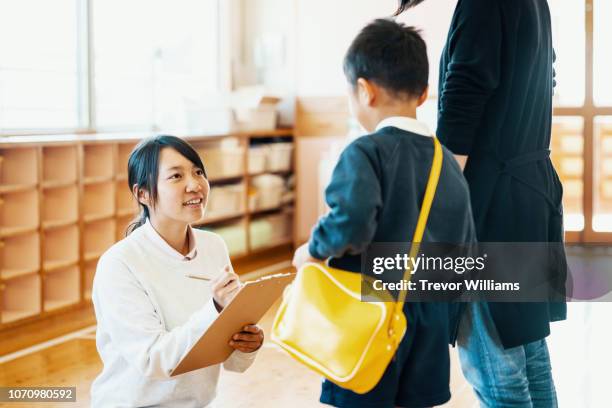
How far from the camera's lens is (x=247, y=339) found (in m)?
1.70

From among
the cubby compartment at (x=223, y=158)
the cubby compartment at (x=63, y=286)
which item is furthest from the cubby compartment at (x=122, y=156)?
the cubby compartment at (x=223, y=158)

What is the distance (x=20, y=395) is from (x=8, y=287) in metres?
1.01

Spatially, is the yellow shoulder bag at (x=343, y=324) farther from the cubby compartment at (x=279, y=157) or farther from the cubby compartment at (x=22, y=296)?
the cubby compartment at (x=279, y=157)

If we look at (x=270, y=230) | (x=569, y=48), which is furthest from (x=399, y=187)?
(x=569, y=48)

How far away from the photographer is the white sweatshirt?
5.24 feet

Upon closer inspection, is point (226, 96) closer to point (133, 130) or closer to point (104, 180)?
point (133, 130)

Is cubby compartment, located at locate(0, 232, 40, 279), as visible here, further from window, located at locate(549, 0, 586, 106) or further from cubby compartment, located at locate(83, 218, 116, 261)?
window, located at locate(549, 0, 586, 106)

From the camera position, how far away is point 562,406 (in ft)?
8.71

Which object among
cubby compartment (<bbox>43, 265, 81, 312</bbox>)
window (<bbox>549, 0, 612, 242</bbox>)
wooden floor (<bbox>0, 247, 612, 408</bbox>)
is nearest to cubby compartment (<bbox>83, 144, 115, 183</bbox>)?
cubby compartment (<bbox>43, 265, 81, 312</bbox>)

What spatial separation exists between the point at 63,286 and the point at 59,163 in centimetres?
62

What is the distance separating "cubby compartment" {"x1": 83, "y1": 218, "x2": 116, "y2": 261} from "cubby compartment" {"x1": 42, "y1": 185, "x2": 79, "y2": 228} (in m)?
0.21

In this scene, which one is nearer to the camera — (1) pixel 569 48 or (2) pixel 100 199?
(2) pixel 100 199

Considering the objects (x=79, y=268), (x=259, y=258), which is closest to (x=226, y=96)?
(x=259, y=258)

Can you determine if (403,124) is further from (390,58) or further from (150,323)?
(150,323)
